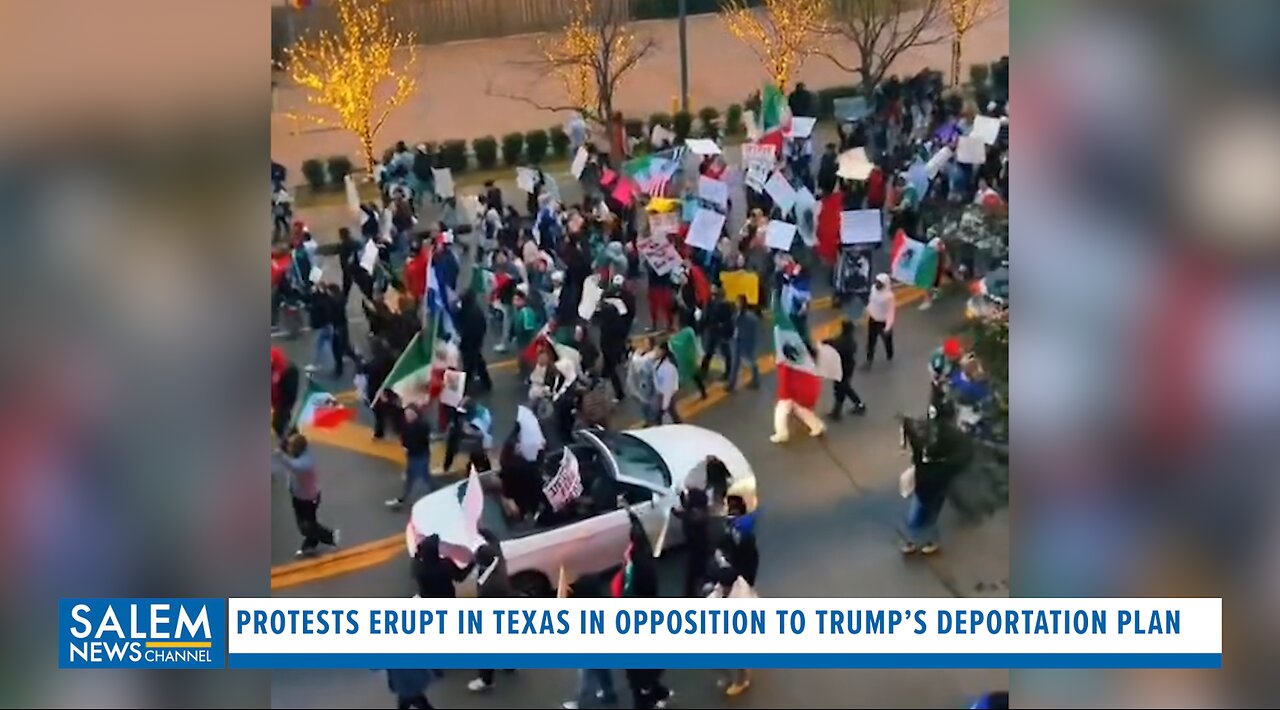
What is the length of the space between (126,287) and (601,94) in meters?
1.66

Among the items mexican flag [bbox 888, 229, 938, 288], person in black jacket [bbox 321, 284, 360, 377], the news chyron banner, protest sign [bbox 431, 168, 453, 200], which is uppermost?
protest sign [bbox 431, 168, 453, 200]

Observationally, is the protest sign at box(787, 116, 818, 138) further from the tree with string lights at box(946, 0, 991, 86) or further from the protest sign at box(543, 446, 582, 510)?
the protest sign at box(543, 446, 582, 510)

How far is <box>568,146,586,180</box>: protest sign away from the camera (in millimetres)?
3863

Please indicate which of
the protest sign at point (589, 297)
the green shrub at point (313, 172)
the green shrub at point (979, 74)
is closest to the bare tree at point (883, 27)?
the green shrub at point (979, 74)

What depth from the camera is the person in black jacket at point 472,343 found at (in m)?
3.92

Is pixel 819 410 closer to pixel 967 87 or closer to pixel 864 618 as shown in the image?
pixel 864 618

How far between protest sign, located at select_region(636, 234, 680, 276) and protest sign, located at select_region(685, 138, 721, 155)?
1.09ft

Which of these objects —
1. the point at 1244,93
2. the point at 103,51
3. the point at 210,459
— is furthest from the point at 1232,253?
the point at 103,51

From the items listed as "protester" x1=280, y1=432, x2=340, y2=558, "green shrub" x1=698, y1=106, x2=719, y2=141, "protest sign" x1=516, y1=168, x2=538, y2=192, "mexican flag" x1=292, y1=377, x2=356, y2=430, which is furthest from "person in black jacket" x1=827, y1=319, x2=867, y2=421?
"protester" x1=280, y1=432, x2=340, y2=558

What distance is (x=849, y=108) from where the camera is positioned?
385 cm

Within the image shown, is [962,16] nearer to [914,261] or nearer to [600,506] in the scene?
[914,261]

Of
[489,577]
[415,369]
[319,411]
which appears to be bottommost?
[489,577]

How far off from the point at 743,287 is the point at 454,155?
1.08 metres

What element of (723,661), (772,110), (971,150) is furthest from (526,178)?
(723,661)
